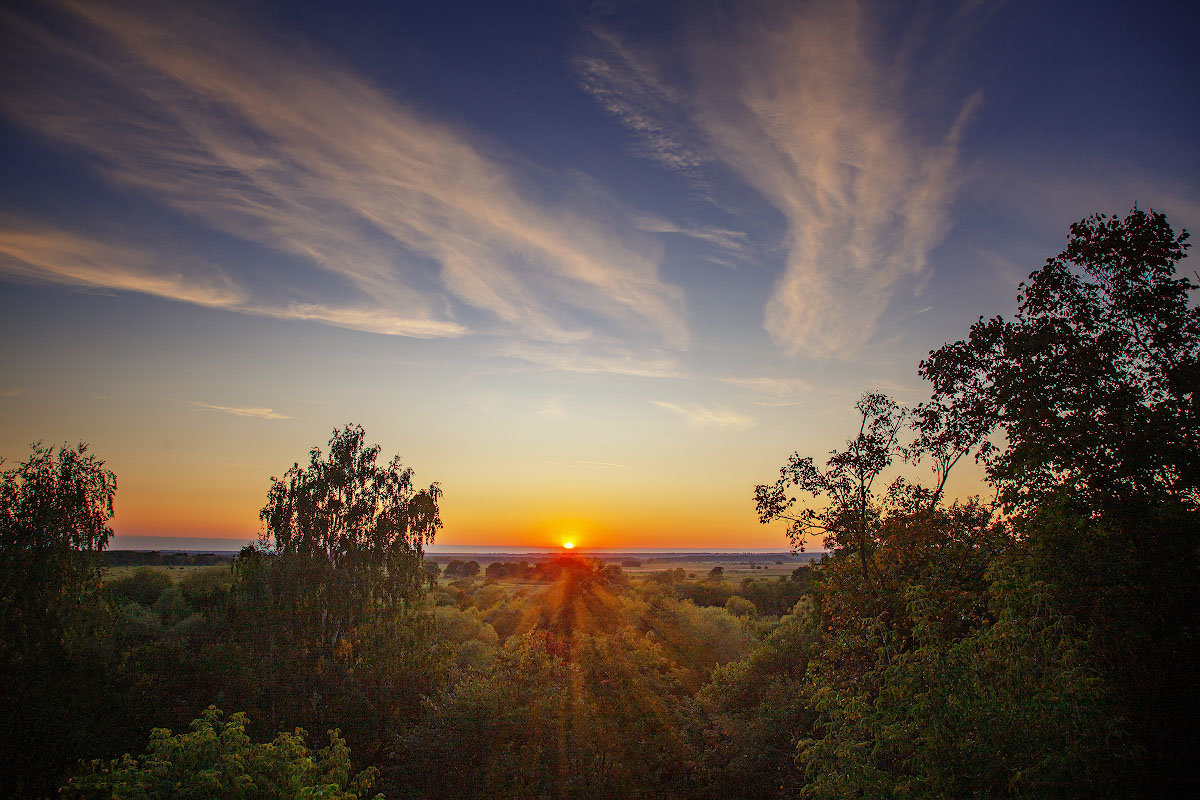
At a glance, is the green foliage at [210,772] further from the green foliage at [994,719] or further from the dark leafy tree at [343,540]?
the dark leafy tree at [343,540]

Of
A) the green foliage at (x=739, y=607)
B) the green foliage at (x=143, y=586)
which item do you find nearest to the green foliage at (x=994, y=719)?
the green foliage at (x=739, y=607)

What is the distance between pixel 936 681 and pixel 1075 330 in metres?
8.96

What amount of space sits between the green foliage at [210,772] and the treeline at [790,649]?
87 mm

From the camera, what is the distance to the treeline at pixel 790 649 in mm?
9891

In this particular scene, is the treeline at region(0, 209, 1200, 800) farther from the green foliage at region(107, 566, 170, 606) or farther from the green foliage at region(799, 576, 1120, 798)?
the green foliage at region(107, 566, 170, 606)

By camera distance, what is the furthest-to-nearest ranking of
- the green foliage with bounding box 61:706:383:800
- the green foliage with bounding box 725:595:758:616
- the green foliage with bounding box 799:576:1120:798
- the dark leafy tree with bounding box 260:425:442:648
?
the green foliage with bounding box 725:595:758:616 → the dark leafy tree with bounding box 260:425:442:648 → the green foliage with bounding box 61:706:383:800 → the green foliage with bounding box 799:576:1120:798

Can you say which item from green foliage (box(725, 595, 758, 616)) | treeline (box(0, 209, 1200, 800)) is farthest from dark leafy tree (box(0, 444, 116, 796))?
green foliage (box(725, 595, 758, 616))

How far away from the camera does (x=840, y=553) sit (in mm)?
17000

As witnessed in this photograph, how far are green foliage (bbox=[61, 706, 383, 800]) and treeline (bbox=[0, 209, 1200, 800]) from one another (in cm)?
9

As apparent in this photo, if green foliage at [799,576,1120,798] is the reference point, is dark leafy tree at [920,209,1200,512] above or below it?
above

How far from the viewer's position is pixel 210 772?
38.3 ft

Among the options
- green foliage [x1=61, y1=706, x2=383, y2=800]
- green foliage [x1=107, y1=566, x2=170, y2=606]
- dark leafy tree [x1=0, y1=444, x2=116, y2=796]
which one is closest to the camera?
green foliage [x1=61, y1=706, x2=383, y2=800]

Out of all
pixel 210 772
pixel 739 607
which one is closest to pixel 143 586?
pixel 739 607

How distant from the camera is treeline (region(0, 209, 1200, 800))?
9891mm
